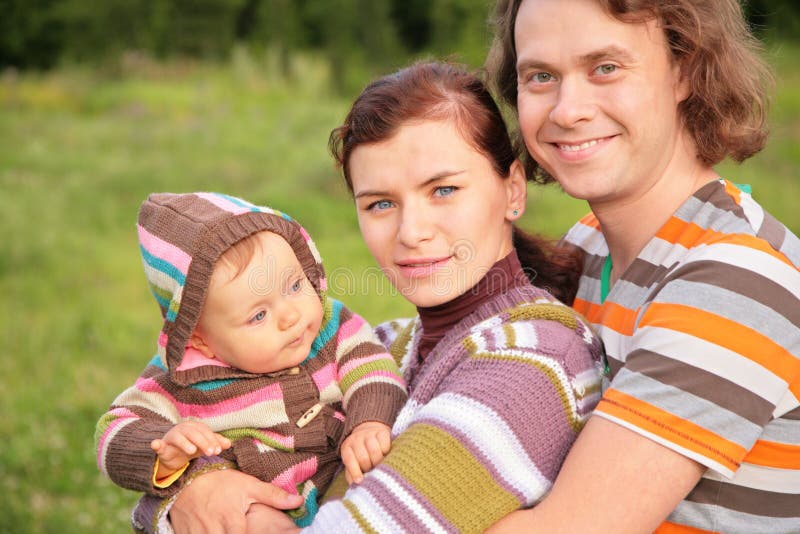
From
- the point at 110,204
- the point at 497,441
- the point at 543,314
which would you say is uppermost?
the point at 543,314

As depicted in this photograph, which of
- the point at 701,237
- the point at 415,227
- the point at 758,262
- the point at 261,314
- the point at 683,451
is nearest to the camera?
the point at 683,451

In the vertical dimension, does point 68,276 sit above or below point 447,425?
below

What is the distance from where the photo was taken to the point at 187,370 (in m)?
2.25

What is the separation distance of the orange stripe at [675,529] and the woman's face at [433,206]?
29.1 inches

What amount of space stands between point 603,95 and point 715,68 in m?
0.33

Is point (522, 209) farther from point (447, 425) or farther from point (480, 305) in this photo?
point (447, 425)

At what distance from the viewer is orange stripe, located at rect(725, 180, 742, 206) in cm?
198

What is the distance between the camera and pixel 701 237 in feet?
6.29

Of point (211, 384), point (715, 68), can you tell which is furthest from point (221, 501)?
point (715, 68)

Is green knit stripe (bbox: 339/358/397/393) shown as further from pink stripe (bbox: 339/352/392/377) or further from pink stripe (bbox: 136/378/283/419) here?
pink stripe (bbox: 136/378/283/419)

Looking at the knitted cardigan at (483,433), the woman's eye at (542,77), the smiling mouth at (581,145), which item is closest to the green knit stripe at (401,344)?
the knitted cardigan at (483,433)

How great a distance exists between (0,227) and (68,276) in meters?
→ 1.09

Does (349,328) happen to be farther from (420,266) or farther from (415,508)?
(415,508)

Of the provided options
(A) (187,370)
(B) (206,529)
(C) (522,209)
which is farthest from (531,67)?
(B) (206,529)
